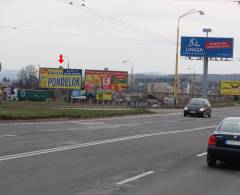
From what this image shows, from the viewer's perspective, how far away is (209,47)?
254ft

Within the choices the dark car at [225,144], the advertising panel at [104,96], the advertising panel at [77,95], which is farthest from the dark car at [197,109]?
the advertising panel at [77,95]

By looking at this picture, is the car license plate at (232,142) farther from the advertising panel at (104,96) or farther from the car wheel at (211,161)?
the advertising panel at (104,96)

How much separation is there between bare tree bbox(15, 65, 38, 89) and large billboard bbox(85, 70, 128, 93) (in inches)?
1402

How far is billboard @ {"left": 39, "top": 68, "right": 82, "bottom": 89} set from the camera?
6569cm

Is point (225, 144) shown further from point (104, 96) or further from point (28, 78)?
point (28, 78)

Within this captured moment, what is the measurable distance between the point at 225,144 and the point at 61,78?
54589 mm

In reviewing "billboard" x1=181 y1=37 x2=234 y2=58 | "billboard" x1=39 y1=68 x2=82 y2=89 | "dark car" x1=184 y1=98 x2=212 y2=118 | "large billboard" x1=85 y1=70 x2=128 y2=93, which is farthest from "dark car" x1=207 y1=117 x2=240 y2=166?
"large billboard" x1=85 y1=70 x2=128 y2=93

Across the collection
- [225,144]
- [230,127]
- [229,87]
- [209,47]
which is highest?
[209,47]

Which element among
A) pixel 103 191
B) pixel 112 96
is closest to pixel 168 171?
pixel 103 191

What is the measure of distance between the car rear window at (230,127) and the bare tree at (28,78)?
101 metres

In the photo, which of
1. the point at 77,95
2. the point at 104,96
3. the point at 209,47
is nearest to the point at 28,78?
the point at 77,95

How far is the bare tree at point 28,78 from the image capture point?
118 m

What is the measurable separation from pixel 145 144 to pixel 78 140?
2389 mm

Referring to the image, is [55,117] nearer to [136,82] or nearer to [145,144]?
[145,144]
